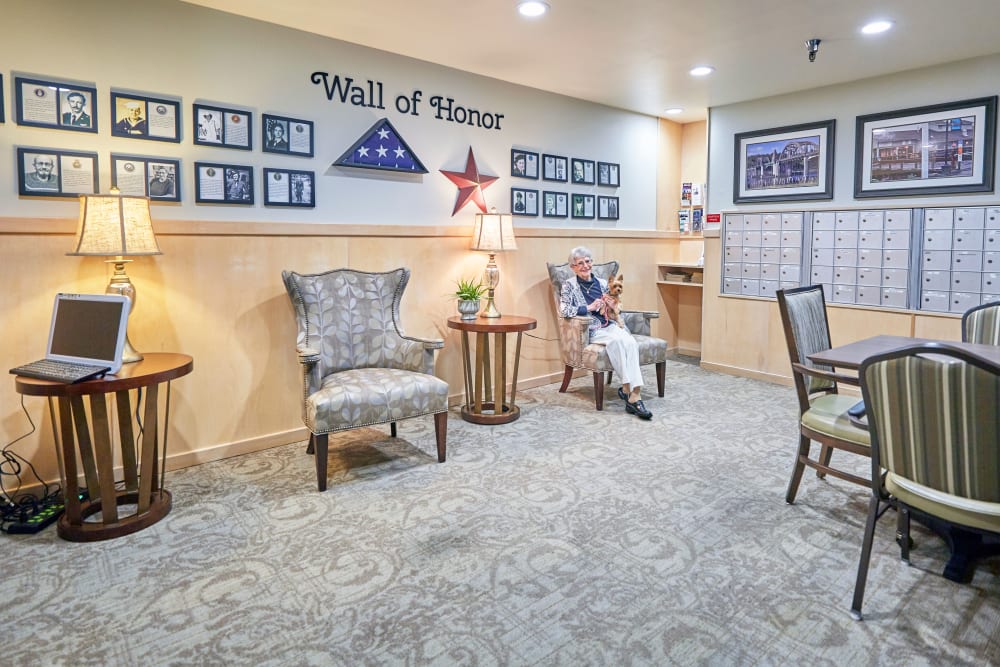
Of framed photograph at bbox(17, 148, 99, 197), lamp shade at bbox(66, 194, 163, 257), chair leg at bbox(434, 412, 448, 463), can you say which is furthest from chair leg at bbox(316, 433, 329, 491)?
framed photograph at bbox(17, 148, 99, 197)

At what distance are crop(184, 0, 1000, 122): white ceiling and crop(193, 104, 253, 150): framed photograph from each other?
511mm

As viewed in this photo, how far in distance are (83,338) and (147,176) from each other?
38.3 inches

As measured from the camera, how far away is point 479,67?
4266 millimetres

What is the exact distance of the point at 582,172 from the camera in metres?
5.29

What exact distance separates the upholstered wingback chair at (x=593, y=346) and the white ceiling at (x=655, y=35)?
1.46m

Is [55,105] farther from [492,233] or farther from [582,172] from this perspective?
[582,172]

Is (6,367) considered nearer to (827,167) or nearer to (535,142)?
(535,142)

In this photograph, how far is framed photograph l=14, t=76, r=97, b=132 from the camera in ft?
9.09

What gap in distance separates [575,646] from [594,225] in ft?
13.5

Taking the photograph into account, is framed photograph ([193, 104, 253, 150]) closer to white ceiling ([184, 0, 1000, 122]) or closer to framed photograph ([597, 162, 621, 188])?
white ceiling ([184, 0, 1000, 122])

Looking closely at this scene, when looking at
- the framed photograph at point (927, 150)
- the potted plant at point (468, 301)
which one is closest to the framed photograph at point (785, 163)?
the framed photograph at point (927, 150)

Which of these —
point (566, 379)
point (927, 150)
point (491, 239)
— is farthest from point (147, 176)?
point (927, 150)

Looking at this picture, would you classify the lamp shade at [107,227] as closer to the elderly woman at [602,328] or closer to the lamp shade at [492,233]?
the lamp shade at [492,233]

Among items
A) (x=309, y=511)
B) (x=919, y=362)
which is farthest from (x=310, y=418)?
(x=919, y=362)
